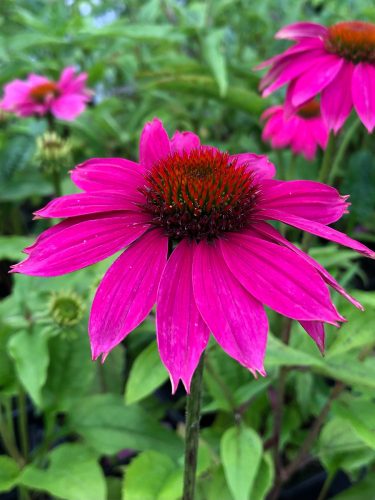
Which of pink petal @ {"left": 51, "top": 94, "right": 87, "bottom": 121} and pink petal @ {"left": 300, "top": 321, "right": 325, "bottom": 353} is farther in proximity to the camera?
pink petal @ {"left": 51, "top": 94, "right": 87, "bottom": 121}

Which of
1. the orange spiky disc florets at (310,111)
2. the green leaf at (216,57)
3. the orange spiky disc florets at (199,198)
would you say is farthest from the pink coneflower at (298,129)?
the orange spiky disc florets at (199,198)

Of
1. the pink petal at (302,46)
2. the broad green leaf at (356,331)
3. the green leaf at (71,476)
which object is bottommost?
the green leaf at (71,476)

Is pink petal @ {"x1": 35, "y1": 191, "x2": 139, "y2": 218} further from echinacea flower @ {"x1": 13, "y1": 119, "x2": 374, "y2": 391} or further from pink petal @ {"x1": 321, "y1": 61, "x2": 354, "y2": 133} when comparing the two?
pink petal @ {"x1": 321, "y1": 61, "x2": 354, "y2": 133}

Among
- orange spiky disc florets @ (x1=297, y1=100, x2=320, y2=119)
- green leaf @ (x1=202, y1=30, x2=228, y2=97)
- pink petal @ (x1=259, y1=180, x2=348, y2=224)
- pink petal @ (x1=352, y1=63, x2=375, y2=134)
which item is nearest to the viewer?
pink petal @ (x1=259, y1=180, x2=348, y2=224)

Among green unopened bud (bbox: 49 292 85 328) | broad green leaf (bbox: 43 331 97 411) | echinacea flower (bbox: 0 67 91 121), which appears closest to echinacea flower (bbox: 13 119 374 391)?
green unopened bud (bbox: 49 292 85 328)

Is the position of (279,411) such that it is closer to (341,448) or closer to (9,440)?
(341,448)

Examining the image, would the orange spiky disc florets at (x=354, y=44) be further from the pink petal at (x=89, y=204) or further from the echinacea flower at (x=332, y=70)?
the pink petal at (x=89, y=204)
